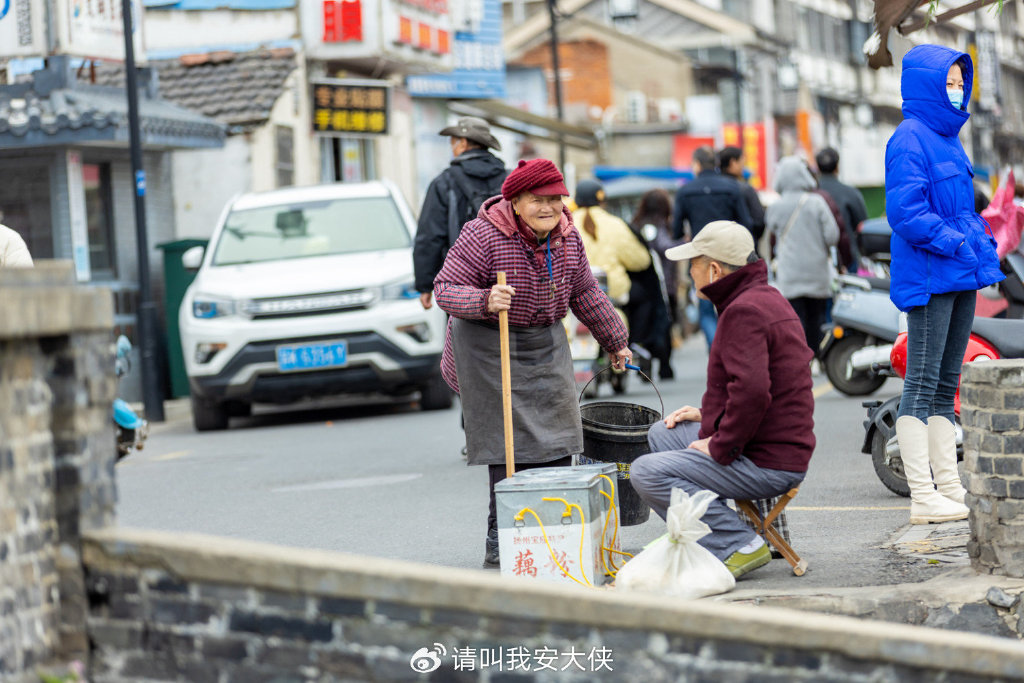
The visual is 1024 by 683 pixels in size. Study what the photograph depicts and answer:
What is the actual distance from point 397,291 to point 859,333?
12.3 ft

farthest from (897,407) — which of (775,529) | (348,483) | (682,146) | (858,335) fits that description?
(682,146)

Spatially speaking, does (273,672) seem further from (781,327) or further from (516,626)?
(781,327)

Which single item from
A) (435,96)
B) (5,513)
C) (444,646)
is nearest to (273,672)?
(444,646)

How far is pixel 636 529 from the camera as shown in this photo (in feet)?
24.8

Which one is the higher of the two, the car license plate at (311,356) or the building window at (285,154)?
the building window at (285,154)

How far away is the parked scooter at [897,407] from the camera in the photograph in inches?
304

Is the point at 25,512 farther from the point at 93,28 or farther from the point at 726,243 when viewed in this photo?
the point at 93,28

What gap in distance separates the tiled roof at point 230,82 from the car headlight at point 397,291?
7.58m

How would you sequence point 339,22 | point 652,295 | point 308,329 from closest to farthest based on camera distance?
point 308,329 → point 652,295 → point 339,22

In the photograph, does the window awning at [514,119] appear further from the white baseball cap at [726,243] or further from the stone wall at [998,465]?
the stone wall at [998,465]

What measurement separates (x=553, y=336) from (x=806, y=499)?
6.93 ft

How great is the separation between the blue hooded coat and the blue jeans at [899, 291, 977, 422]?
0.08 meters

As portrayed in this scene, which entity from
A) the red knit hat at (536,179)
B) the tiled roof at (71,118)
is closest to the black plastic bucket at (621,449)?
the red knit hat at (536,179)

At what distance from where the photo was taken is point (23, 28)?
14688 millimetres
